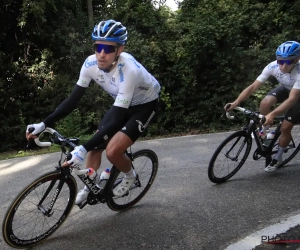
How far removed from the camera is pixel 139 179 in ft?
14.4

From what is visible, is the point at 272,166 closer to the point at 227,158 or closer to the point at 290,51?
the point at 227,158

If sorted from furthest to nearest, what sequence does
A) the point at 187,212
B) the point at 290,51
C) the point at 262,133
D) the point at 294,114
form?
the point at 262,133, the point at 294,114, the point at 290,51, the point at 187,212

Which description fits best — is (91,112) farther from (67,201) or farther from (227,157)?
(67,201)

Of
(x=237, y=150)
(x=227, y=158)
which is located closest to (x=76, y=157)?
(x=227, y=158)

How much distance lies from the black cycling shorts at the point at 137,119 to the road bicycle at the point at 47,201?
1.36 ft

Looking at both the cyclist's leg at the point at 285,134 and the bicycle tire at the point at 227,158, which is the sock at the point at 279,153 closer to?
the cyclist's leg at the point at 285,134

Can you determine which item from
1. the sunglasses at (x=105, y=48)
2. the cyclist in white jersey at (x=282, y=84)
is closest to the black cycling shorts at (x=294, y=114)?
the cyclist in white jersey at (x=282, y=84)

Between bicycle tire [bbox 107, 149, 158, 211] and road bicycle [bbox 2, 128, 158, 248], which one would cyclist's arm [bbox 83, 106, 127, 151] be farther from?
bicycle tire [bbox 107, 149, 158, 211]

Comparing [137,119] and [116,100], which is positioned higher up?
[116,100]

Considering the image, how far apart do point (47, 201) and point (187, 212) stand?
164 centimetres

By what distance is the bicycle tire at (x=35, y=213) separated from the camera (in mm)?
3105

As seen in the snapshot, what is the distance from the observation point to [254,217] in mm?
3754

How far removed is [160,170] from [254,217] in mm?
2241

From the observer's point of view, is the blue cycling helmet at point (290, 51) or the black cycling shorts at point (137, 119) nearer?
the black cycling shorts at point (137, 119)
